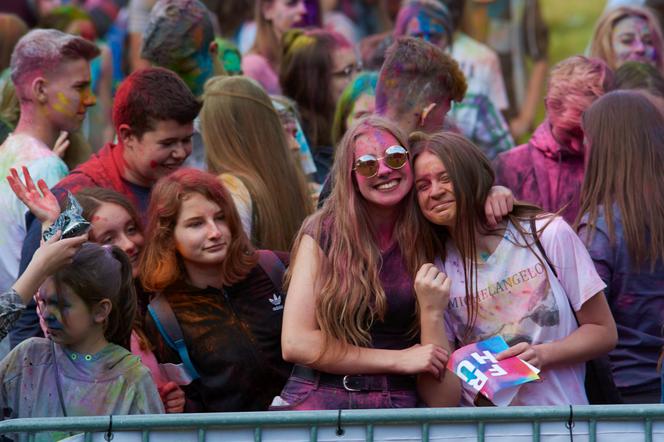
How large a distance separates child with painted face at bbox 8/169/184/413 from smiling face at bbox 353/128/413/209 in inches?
36.0

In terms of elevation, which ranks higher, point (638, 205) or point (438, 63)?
point (438, 63)

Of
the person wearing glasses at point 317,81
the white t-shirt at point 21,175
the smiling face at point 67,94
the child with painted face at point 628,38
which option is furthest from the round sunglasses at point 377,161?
the child with painted face at point 628,38

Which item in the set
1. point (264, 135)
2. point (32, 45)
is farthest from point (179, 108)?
point (32, 45)

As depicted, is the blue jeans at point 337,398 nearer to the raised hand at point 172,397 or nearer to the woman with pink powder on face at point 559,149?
the raised hand at point 172,397

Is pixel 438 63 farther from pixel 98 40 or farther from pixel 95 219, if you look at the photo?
pixel 98 40

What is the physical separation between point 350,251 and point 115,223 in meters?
1.07

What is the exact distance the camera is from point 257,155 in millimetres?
5504

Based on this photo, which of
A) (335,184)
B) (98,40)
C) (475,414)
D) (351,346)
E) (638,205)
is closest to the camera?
(475,414)

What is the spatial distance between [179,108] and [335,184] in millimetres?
1106

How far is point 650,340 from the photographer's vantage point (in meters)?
4.76

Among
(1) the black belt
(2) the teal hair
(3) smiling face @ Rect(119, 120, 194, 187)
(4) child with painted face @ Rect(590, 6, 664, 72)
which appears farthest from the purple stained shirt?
(4) child with painted face @ Rect(590, 6, 664, 72)

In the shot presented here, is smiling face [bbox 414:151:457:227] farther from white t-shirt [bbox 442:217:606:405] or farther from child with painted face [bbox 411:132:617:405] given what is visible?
white t-shirt [bbox 442:217:606:405]

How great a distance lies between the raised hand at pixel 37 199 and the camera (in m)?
4.54

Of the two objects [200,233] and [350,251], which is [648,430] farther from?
[200,233]
